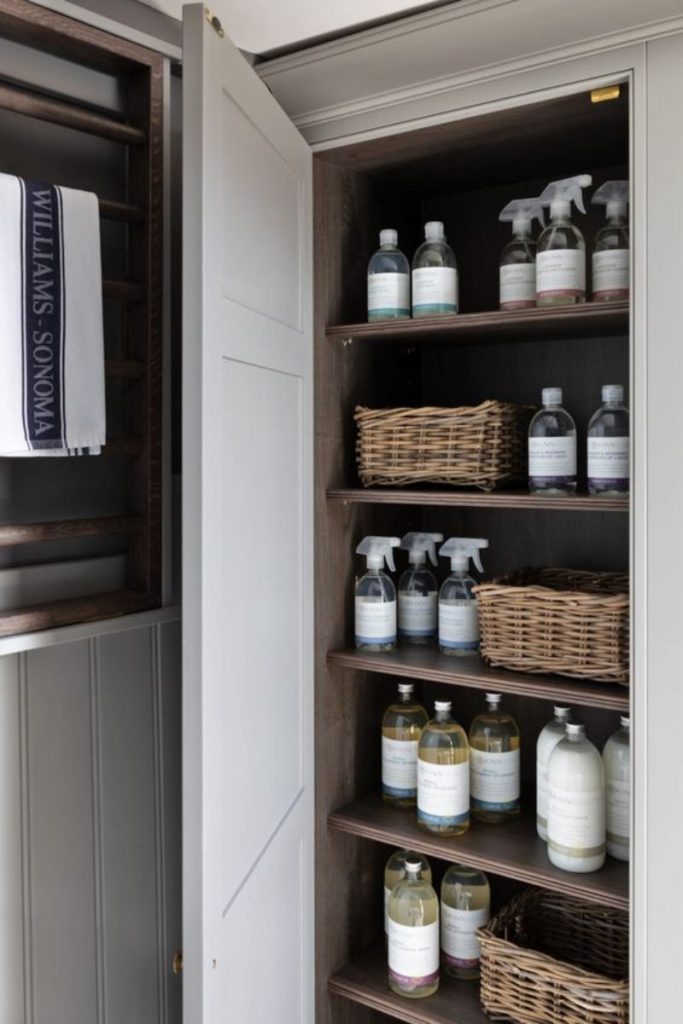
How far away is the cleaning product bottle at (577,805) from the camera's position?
4.42 feet

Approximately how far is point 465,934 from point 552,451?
910 millimetres

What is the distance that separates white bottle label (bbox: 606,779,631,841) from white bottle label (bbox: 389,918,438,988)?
1.27ft

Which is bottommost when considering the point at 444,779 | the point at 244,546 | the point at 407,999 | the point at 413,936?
the point at 407,999

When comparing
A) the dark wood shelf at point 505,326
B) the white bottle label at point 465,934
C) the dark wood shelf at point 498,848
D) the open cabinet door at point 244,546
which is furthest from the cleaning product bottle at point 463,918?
the dark wood shelf at point 505,326

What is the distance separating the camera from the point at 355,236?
64.3 inches

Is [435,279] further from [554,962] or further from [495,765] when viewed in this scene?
[554,962]

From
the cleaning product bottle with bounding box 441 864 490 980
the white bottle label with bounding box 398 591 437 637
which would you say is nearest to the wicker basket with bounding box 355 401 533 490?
the white bottle label with bounding box 398 591 437 637

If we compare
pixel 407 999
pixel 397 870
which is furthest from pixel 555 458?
pixel 407 999

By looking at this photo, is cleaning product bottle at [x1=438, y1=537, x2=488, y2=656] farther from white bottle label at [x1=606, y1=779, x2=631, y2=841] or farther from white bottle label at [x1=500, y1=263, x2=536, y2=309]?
white bottle label at [x1=500, y1=263, x2=536, y2=309]

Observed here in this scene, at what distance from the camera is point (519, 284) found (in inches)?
55.7

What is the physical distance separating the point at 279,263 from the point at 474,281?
0.60m

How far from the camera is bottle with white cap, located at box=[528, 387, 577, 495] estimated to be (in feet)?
4.51

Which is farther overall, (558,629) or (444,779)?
(444,779)

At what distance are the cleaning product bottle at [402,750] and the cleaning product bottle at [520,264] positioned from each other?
735 millimetres
